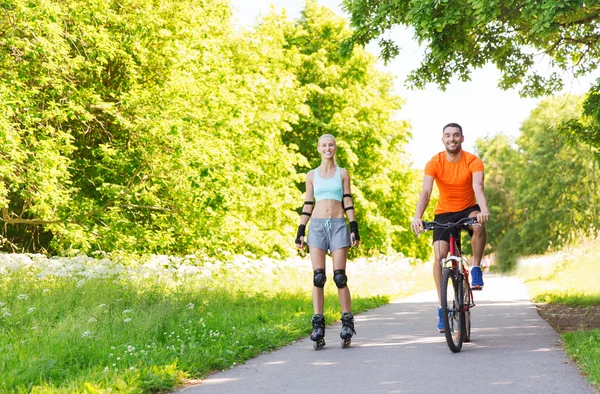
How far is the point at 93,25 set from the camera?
16.1m

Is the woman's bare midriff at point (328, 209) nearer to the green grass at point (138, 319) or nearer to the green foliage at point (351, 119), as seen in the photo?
the green grass at point (138, 319)

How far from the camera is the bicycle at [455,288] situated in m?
6.74

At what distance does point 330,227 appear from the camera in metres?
7.37

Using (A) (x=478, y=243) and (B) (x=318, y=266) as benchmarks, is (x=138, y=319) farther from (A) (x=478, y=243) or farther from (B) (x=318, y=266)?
(A) (x=478, y=243)

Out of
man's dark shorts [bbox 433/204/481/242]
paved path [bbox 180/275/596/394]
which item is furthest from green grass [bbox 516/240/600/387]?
man's dark shorts [bbox 433/204/481/242]

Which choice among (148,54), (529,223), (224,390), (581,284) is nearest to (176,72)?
(148,54)

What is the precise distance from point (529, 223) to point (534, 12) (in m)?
47.7

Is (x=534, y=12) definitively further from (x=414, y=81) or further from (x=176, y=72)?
(x=176, y=72)

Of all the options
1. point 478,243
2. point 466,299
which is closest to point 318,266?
point 466,299

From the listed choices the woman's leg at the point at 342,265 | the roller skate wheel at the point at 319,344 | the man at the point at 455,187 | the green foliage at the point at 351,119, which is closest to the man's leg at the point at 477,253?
the man at the point at 455,187

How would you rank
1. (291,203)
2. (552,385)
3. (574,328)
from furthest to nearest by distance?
(291,203) < (574,328) < (552,385)

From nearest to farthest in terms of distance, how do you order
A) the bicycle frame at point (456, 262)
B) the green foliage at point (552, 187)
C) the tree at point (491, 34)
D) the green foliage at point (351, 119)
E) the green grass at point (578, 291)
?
the green grass at point (578, 291), the bicycle frame at point (456, 262), the tree at point (491, 34), the green foliage at point (351, 119), the green foliage at point (552, 187)

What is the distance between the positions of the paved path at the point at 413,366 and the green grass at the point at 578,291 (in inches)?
5.0

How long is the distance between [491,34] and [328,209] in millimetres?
6127
